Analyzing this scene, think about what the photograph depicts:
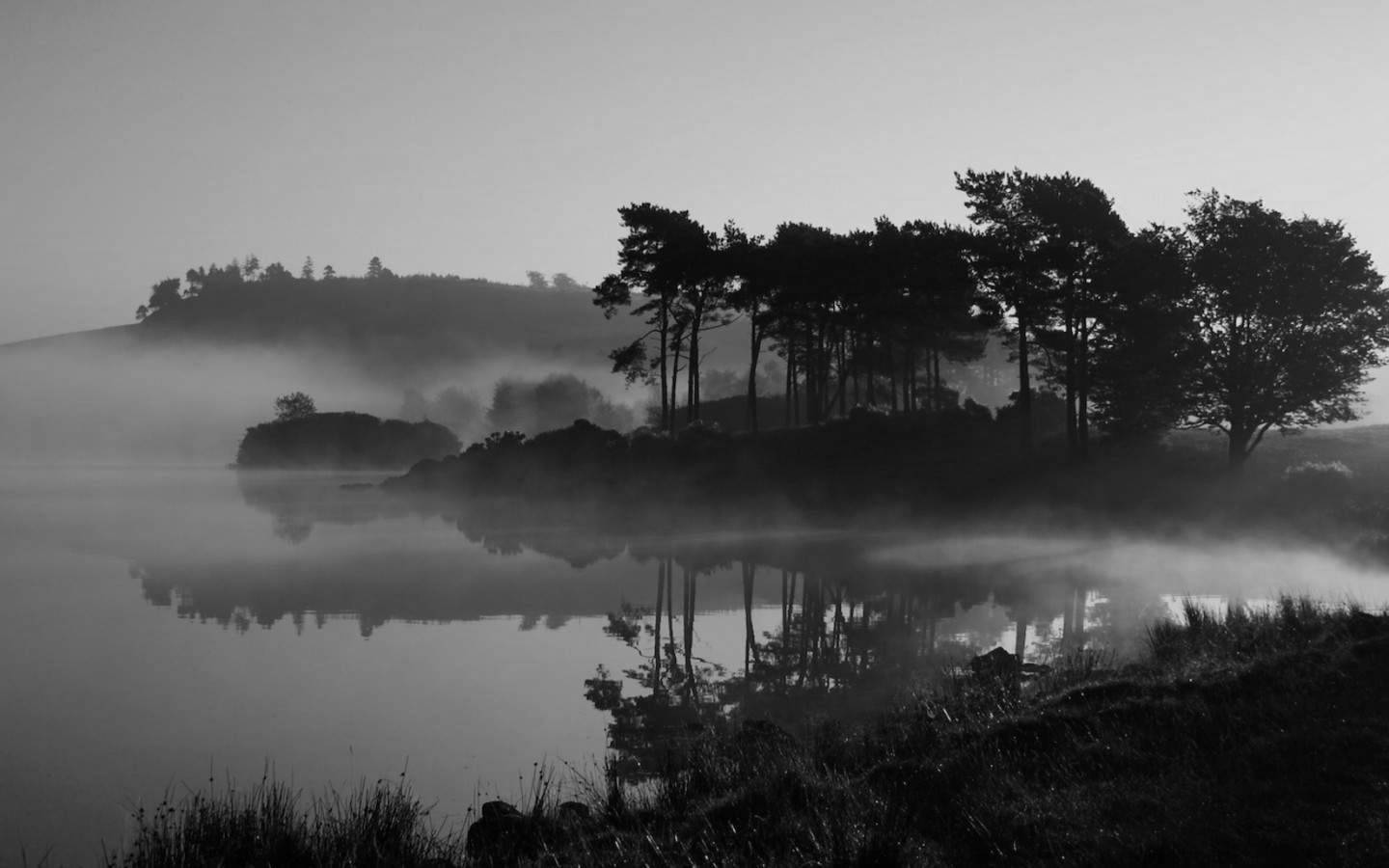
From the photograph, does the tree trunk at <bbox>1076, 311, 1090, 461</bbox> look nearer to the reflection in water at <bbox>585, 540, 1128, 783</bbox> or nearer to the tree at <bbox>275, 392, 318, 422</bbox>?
the reflection in water at <bbox>585, 540, 1128, 783</bbox>

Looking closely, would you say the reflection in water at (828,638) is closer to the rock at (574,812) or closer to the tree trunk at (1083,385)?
the rock at (574,812)

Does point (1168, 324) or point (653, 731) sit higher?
point (1168, 324)

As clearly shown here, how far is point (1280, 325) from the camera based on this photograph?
46719 mm

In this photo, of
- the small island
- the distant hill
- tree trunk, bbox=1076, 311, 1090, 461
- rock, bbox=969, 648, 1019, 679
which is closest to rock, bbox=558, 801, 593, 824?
rock, bbox=969, 648, 1019, 679

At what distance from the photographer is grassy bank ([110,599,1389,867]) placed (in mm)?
8938

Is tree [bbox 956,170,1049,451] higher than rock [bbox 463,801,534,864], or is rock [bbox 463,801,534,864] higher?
tree [bbox 956,170,1049,451]

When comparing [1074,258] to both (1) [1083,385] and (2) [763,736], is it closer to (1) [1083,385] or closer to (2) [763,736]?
(1) [1083,385]

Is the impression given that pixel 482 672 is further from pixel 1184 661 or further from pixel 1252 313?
pixel 1252 313

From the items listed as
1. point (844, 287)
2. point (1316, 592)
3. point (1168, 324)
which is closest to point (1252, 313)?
point (1168, 324)

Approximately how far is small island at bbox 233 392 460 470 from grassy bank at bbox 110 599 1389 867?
105 m

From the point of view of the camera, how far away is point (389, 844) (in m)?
10.3

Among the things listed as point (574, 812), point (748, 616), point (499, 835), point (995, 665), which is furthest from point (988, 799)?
point (748, 616)

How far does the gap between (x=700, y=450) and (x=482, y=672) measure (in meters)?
38.9

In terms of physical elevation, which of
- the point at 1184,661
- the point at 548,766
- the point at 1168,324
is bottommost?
Result: the point at 548,766
